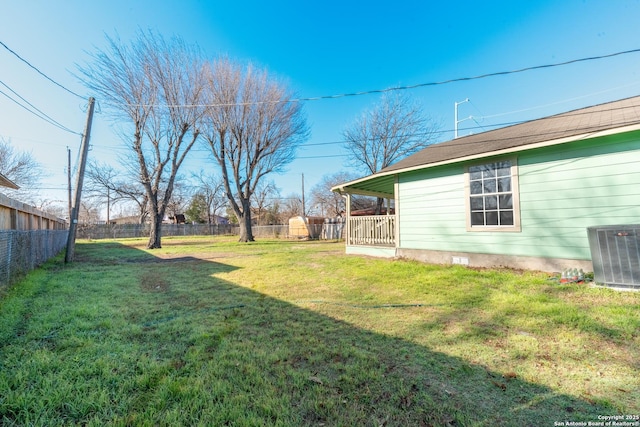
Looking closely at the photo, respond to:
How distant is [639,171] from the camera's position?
14.5 ft

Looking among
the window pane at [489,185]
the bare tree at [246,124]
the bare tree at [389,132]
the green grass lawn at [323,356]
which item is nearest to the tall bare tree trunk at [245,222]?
the bare tree at [246,124]

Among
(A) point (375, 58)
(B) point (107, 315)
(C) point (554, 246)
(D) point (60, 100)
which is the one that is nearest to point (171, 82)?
(D) point (60, 100)

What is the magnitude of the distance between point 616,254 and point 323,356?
4.94 m

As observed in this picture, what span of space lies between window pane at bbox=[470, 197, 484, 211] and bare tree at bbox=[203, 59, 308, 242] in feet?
41.2

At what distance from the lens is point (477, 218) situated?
6352 mm

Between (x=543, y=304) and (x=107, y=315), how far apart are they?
19.5ft

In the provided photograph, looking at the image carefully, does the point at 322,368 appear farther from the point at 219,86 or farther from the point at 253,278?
the point at 219,86

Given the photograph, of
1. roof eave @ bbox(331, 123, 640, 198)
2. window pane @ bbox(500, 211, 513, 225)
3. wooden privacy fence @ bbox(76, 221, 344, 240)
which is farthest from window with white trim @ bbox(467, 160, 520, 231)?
wooden privacy fence @ bbox(76, 221, 344, 240)

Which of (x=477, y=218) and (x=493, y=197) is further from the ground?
(x=493, y=197)

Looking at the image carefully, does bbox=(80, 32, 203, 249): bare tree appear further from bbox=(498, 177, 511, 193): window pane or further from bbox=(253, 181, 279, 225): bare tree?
bbox=(253, 181, 279, 225): bare tree

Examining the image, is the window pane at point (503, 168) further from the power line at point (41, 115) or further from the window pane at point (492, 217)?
the power line at point (41, 115)

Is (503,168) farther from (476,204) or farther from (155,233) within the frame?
(155,233)

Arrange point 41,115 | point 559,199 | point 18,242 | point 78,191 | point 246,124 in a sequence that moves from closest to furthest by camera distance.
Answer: point 559,199 → point 18,242 → point 78,191 → point 41,115 → point 246,124

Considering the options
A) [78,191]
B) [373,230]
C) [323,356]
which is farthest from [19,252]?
[373,230]
